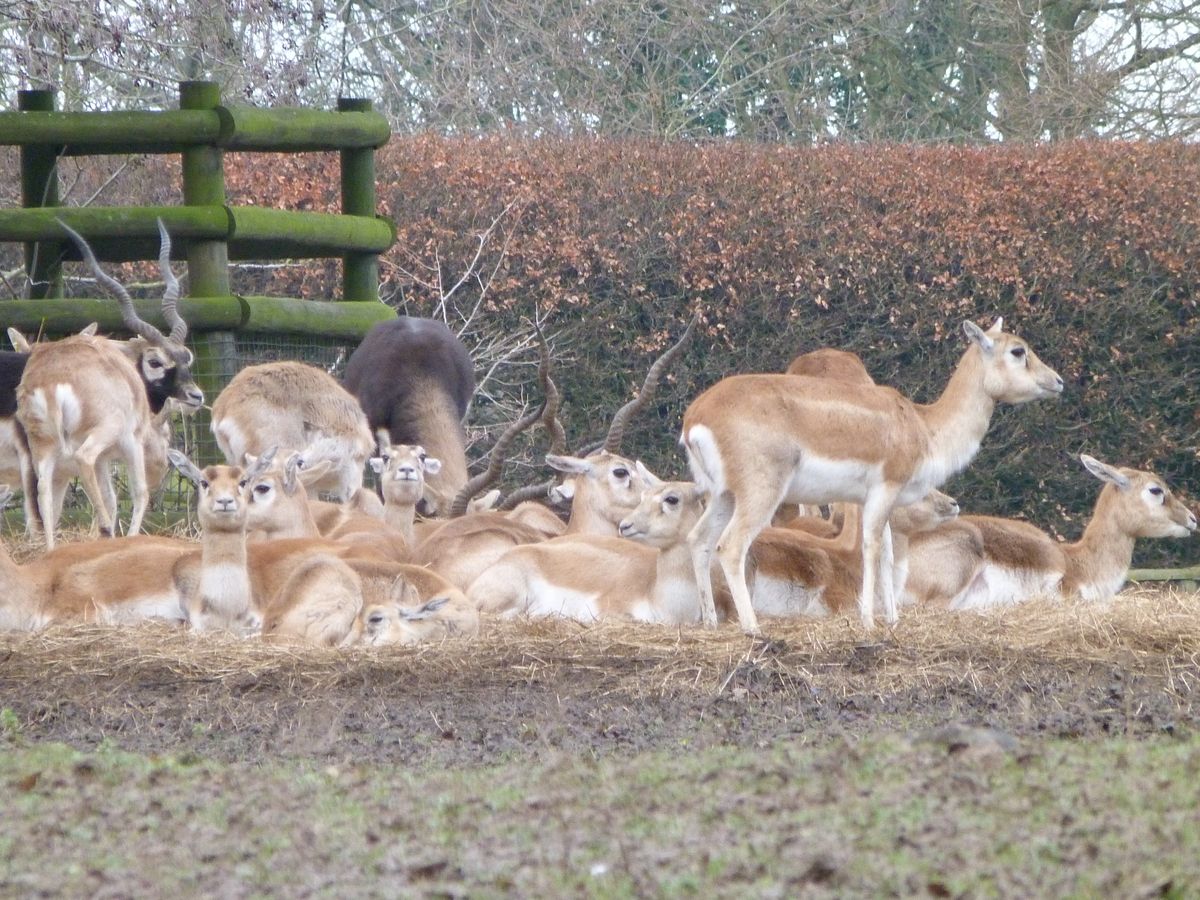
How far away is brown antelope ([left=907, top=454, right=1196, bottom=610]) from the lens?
30.4ft

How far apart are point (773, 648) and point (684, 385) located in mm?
5700

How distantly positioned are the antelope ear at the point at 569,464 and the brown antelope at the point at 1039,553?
169 centimetres

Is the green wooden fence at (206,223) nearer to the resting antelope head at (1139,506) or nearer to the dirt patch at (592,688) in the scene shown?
the dirt patch at (592,688)

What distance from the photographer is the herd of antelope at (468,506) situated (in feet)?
25.3

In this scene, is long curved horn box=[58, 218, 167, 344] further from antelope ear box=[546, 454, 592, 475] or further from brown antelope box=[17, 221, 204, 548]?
antelope ear box=[546, 454, 592, 475]

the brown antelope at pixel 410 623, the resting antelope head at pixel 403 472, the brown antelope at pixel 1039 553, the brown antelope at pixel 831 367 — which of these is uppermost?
the brown antelope at pixel 831 367

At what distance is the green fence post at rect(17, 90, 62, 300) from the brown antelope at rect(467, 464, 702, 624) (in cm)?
366

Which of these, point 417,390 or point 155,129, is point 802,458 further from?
point 155,129

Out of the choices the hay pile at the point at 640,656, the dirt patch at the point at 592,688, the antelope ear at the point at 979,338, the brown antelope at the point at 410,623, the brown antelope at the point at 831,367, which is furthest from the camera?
the brown antelope at the point at 831,367

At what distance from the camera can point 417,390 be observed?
36.2 ft

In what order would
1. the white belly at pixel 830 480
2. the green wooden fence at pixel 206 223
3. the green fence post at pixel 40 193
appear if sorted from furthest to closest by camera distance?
the green fence post at pixel 40 193 < the green wooden fence at pixel 206 223 < the white belly at pixel 830 480

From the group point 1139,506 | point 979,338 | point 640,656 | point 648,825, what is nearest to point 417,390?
point 979,338

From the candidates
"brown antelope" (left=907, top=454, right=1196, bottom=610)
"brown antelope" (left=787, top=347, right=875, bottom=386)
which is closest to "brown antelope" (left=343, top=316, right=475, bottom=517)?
"brown antelope" (left=787, top=347, right=875, bottom=386)

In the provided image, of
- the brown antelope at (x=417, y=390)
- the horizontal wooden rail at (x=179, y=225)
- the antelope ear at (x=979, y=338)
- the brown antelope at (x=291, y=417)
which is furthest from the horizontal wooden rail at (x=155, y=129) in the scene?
the antelope ear at (x=979, y=338)
